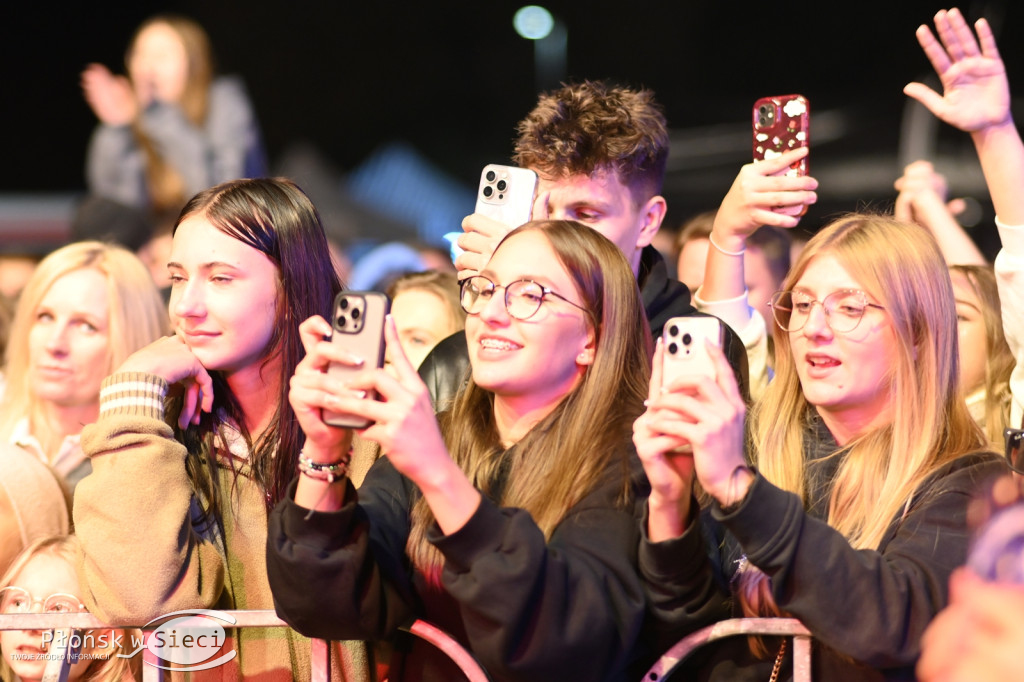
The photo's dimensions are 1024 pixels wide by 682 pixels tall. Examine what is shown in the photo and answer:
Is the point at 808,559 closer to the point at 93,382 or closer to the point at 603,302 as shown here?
the point at 603,302

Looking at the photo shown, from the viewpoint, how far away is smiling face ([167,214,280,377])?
8.20 ft

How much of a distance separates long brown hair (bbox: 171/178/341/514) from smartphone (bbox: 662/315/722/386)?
935 millimetres

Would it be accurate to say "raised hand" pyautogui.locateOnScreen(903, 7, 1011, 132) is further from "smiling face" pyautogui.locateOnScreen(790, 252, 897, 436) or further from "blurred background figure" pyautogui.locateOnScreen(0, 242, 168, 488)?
"blurred background figure" pyautogui.locateOnScreen(0, 242, 168, 488)

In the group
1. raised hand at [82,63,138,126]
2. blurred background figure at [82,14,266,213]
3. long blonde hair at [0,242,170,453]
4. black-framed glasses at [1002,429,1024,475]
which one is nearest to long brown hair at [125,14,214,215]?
blurred background figure at [82,14,266,213]

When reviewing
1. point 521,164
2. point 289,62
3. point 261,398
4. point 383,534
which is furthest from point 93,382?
point 289,62

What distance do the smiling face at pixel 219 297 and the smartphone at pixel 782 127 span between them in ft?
4.01

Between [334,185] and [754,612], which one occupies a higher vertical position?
[334,185]

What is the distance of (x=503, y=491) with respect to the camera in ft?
7.50

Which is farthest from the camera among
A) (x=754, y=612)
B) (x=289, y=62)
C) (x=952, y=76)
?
(x=289, y=62)

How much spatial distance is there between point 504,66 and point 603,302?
1172cm

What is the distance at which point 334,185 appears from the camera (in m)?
10.4

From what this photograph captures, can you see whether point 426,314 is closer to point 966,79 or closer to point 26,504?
point 26,504

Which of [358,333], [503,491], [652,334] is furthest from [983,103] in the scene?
[358,333]

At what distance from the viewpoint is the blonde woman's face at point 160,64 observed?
20.0 feet
